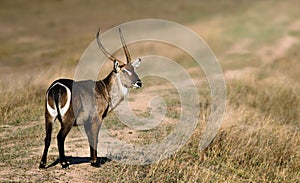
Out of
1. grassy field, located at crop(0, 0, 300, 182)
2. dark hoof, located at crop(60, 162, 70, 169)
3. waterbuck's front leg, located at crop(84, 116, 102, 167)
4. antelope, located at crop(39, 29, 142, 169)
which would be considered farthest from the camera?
grassy field, located at crop(0, 0, 300, 182)

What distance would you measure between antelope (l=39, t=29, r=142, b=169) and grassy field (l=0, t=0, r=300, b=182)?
19.4 inches

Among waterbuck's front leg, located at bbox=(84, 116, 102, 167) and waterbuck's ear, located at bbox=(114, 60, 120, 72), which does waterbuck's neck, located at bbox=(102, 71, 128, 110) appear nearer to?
waterbuck's ear, located at bbox=(114, 60, 120, 72)

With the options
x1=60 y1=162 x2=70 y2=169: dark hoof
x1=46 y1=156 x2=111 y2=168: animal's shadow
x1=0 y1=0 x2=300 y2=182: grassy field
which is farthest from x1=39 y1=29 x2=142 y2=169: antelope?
x1=0 y1=0 x2=300 y2=182: grassy field

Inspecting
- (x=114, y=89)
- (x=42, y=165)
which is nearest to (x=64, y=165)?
(x=42, y=165)

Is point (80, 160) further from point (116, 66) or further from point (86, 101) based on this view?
point (116, 66)

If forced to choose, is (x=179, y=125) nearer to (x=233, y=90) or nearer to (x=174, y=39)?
(x=233, y=90)

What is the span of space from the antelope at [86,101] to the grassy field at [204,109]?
492 millimetres

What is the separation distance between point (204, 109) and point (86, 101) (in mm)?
4617

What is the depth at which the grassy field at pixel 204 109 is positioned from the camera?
766cm

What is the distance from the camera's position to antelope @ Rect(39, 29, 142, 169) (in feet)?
22.9

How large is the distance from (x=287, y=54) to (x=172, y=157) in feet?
48.7

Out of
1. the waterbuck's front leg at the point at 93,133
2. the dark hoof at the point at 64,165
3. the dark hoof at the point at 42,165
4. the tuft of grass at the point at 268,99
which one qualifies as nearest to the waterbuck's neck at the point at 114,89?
the waterbuck's front leg at the point at 93,133

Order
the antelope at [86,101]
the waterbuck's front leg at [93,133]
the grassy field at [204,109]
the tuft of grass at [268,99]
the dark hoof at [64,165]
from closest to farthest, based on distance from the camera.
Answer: the antelope at [86,101] < the dark hoof at [64,165] < the waterbuck's front leg at [93,133] < the grassy field at [204,109] < the tuft of grass at [268,99]

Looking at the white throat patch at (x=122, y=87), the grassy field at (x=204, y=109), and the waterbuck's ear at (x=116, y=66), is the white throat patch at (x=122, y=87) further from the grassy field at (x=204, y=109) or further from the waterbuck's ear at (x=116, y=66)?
the grassy field at (x=204, y=109)
